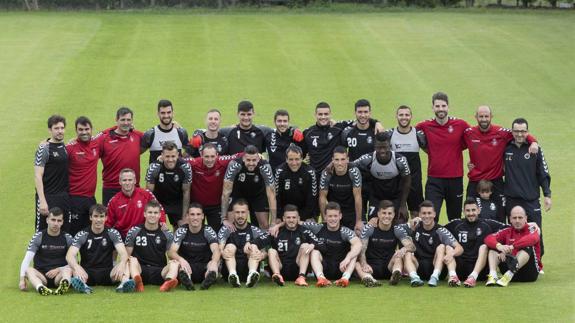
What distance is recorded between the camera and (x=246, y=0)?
151 ft

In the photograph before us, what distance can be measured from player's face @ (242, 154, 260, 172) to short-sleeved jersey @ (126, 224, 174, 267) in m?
1.69

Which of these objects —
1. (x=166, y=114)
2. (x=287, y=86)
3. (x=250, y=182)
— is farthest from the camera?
(x=287, y=86)

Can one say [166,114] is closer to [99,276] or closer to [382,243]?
[99,276]

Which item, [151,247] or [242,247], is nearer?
[151,247]

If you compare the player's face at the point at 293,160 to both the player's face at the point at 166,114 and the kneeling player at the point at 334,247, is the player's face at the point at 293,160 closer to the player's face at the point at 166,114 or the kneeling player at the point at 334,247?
the kneeling player at the point at 334,247

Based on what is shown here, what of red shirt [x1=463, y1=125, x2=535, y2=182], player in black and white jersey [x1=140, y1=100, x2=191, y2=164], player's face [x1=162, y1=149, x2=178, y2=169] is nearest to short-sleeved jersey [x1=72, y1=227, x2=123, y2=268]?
player's face [x1=162, y1=149, x2=178, y2=169]

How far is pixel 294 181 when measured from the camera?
1748 centimetres

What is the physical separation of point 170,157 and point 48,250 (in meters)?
2.36

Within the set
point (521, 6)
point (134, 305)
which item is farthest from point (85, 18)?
point (134, 305)

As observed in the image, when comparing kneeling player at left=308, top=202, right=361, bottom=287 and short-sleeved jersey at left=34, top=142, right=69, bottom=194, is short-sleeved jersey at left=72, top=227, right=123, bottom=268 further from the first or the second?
kneeling player at left=308, top=202, right=361, bottom=287

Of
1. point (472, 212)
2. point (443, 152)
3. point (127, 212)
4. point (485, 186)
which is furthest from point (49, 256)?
point (485, 186)

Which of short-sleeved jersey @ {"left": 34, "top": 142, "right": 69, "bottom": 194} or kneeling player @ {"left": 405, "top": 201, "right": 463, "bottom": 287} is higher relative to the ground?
short-sleeved jersey @ {"left": 34, "top": 142, "right": 69, "bottom": 194}

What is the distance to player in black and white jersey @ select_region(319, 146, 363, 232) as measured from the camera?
17.2 m

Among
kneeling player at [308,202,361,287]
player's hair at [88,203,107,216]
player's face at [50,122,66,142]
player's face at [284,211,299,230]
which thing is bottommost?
kneeling player at [308,202,361,287]
